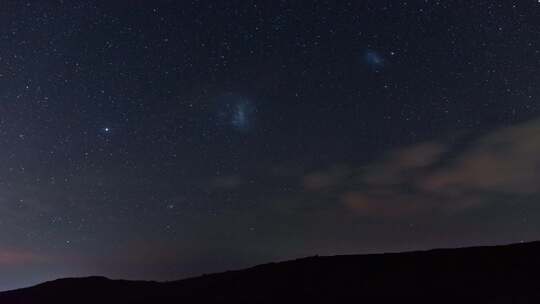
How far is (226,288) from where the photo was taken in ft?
82.5

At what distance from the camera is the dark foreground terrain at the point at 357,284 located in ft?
61.8

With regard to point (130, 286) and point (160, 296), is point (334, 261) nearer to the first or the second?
point (160, 296)

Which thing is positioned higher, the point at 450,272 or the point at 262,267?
the point at 262,267

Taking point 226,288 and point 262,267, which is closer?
point 226,288

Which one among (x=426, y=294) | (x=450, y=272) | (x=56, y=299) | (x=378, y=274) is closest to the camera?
(x=426, y=294)

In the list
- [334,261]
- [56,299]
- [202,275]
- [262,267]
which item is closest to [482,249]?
[334,261]

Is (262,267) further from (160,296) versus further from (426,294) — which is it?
(426,294)

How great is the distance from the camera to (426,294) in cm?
1919

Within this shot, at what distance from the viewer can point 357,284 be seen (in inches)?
882

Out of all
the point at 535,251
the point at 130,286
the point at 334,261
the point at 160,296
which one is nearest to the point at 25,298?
the point at 130,286

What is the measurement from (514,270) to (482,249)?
359 centimetres

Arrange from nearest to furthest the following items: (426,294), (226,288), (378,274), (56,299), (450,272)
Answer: (426,294) < (450,272) < (378,274) < (226,288) < (56,299)

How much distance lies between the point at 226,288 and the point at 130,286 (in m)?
7.24

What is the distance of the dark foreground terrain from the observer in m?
18.8
